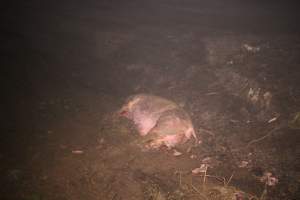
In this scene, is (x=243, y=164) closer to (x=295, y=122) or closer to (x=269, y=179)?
(x=269, y=179)

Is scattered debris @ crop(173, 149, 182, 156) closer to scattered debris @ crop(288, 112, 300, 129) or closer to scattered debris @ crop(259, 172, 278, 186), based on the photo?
scattered debris @ crop(259, 172, 278, 186)

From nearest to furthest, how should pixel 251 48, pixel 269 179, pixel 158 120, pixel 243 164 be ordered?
pixel 269 179
pixel 243 164
pixel 158 120
pixel 251 48

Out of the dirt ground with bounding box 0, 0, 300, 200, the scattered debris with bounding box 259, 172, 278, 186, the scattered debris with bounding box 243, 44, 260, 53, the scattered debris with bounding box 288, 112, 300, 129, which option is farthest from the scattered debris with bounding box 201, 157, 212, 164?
the scattered debris with bounding box 243, 44, 260, 53

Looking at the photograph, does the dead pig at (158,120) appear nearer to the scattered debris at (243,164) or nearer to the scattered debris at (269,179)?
the scattered debris at (243,164)

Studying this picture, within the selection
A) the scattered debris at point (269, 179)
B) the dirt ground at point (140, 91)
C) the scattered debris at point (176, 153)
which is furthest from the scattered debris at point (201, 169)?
the scattered debris at point (269, 179)

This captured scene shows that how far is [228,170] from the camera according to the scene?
3.40 meters

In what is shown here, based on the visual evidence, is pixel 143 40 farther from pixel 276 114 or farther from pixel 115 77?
pixel 276 114

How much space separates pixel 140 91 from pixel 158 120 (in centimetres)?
112

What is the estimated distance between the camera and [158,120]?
4031 mm

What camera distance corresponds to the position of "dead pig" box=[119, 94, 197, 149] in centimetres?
378

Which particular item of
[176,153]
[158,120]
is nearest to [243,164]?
[176,153]

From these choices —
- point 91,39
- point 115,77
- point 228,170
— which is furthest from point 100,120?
point 91,39

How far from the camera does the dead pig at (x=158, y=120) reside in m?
3.78

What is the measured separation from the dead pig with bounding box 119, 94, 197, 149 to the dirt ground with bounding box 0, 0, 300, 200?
20 cm
